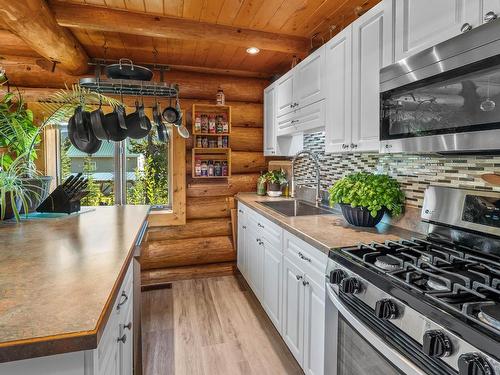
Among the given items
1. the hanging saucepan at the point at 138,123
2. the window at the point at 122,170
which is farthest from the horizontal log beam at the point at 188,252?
the hanging saucepan at the point at 138,123

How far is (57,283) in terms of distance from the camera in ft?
3.08

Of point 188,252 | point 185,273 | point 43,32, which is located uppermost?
point 43,32

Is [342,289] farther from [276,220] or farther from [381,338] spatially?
[276,220]

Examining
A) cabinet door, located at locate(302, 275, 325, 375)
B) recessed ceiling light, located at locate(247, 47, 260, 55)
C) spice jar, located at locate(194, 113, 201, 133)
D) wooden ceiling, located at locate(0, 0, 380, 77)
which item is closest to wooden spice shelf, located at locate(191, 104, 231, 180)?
spice jar, located at locate(194, 113, 201, 133)

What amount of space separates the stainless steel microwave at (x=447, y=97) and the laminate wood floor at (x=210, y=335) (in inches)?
64.7

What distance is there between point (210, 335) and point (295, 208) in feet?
4.36

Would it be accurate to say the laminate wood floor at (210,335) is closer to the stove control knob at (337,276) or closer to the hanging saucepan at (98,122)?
the stove control knob at (337,276)

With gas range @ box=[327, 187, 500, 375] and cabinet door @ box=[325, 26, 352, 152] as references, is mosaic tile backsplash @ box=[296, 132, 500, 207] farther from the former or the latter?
cabinet door @ box=[325, 26, 352, 152]

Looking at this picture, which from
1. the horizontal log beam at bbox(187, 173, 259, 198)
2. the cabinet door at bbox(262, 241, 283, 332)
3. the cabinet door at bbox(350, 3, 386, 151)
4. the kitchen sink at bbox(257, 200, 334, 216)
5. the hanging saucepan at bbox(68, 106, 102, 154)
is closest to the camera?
the cabinet door at bbox(350, 3, 386, 151)

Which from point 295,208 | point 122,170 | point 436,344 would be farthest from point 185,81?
point 436,344

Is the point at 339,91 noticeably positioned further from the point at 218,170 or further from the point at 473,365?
the point at 218,170

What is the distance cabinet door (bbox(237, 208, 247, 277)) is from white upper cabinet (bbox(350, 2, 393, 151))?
5.43ft

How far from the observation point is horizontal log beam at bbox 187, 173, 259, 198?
360 cm

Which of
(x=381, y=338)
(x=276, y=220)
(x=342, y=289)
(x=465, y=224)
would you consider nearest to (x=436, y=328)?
(x=381, y=338)
